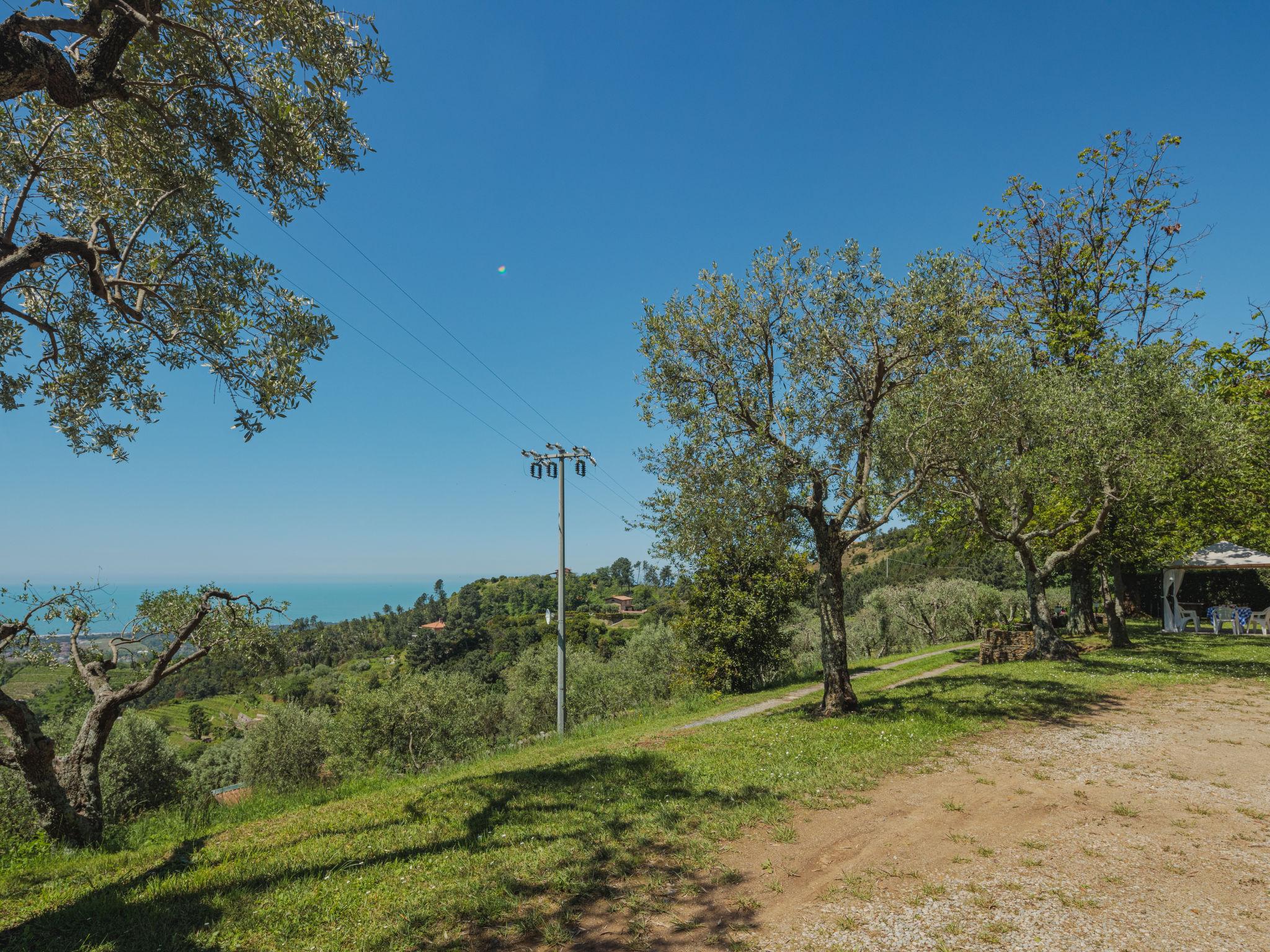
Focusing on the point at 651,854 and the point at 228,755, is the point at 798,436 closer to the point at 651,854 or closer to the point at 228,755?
the point at 651,854

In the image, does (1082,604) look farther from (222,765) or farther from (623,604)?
(623,604)

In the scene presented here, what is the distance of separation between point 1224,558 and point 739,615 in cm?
2097

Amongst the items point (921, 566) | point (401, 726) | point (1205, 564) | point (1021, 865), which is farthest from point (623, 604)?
point (1021, 865)

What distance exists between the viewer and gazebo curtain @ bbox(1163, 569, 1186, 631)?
2723cm

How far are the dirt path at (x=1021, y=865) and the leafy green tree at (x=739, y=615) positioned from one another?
1462 centimetres

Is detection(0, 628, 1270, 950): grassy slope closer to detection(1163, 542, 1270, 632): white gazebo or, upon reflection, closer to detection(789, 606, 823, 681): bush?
detection(1163, 542, 1270, 632): white gazebo

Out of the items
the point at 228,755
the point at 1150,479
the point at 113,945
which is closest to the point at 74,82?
the point at 113,945

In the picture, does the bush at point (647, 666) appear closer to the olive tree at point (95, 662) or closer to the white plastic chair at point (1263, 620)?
the white plastic chair at point (1263, 620)

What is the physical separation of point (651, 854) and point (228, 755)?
158 ft

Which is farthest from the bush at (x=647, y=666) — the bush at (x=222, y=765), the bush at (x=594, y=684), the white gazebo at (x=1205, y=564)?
the white gazebo at (x=1205, y=564)

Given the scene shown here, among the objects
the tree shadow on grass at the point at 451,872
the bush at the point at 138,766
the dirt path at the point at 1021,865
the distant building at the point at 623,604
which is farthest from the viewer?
the distant building at the point at 623,604

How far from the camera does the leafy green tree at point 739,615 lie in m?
24.6

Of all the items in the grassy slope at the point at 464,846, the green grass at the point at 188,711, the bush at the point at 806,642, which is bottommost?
the green grass at the point at 188,711

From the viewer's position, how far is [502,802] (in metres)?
9.00
